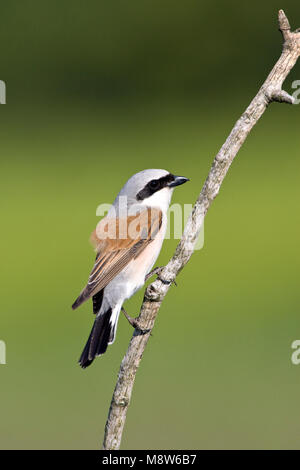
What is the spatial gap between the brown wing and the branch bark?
531 millimetres

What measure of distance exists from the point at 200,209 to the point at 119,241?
2.80ft

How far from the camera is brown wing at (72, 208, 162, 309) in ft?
7.84

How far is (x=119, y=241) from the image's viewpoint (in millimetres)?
2496

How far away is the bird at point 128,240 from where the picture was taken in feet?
7.92

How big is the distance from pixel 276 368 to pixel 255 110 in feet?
8.63
